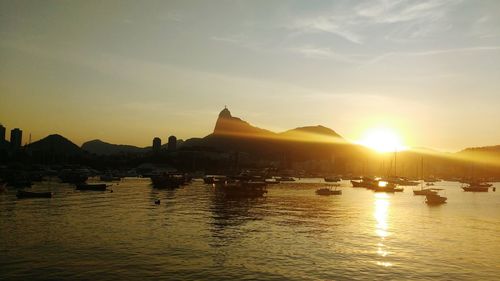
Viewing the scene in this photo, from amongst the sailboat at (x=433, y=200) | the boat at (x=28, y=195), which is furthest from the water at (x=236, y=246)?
the sailboat at (x=433, y=200)

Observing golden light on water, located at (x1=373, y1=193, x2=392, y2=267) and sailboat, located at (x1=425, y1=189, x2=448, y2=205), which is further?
sailboat, located at (x1=425, y1=189, x2=448, y2=205)

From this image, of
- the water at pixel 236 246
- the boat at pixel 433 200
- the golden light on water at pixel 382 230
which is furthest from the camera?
the boat at pixel 433 200

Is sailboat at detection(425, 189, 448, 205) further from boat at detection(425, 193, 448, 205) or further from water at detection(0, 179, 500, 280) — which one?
water at detection(0, 179, 500, 280)

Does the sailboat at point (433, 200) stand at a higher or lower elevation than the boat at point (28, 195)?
higher

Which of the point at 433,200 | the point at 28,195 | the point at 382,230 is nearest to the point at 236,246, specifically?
the point at 382,230

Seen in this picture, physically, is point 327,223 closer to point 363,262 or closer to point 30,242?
point 363,262

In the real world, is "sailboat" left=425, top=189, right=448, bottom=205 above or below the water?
above

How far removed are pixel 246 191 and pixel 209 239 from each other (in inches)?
2914

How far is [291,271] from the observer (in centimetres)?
3781

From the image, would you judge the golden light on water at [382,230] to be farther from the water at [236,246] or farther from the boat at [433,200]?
the boat at [433,200]

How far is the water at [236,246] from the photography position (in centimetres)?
3731

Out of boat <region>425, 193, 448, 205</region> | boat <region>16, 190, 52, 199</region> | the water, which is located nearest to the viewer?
the water

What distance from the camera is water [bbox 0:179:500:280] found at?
37.3m

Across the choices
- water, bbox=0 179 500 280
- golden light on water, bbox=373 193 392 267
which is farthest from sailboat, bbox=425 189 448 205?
water, bbox=0 179 500 280
